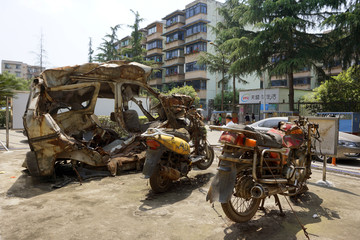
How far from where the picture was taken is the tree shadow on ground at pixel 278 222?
3.37 metres

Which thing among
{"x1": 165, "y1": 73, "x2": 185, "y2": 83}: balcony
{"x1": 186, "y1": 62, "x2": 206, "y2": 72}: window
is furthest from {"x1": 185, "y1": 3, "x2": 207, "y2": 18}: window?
{"x1": 165, "y1": 73, "x2": 185, "y2": 83}: balcony

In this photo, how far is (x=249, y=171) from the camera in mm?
3750

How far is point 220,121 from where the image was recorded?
2423cm

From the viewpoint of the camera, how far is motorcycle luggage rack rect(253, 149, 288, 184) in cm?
354

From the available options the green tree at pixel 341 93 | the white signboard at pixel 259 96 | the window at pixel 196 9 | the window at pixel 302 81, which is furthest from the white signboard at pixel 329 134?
the window at pixel 302 81

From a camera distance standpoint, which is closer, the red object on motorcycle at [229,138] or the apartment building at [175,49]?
the red object on motorcycle at [229,138]

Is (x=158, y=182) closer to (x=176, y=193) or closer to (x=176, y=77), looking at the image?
(x=176, y=193)

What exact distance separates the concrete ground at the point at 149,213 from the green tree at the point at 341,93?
428 inches

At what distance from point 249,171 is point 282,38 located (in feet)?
54.8

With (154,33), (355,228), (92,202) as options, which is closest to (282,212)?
(355,228)

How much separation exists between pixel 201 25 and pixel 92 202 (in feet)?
122

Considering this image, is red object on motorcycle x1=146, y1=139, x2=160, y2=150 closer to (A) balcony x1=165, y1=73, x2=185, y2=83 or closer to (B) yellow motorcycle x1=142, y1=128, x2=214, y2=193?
(B) yellow motorcycle x1=142, y1=128, x2=214, y2=193

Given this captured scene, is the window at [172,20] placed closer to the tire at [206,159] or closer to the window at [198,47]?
the window at [198,47]

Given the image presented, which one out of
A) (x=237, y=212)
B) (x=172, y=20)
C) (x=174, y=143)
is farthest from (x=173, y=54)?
(x=237, y=212)
